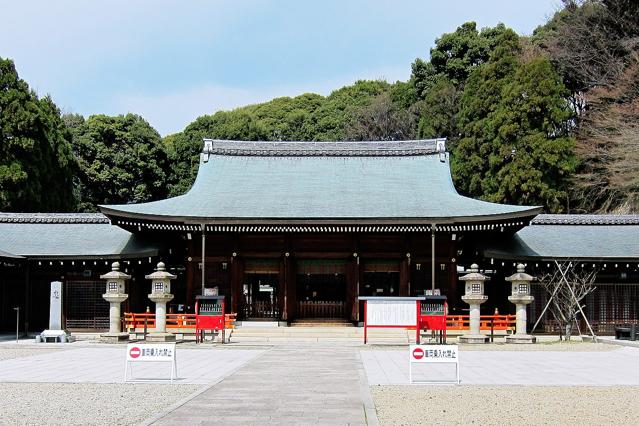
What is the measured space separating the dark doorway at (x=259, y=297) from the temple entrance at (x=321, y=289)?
95 centimetres

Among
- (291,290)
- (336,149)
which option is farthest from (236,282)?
(336,149)

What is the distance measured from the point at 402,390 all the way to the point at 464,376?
2.69 meters

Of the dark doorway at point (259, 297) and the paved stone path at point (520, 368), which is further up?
the dark doorway at point (259, 297)

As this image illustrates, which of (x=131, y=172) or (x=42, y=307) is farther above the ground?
(x=131, y=172)

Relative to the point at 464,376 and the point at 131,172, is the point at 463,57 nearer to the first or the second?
the point at 131,172

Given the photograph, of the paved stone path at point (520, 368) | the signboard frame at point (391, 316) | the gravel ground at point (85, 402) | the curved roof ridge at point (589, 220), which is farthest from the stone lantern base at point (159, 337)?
the curved roof ridge at point (589, 220)

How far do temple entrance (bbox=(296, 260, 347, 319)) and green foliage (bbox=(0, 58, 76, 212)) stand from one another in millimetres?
19691

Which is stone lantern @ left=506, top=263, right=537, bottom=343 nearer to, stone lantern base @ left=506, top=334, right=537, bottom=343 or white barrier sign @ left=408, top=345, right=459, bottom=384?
stone lantern base @ left=506, top=334, right=537, bottom=343

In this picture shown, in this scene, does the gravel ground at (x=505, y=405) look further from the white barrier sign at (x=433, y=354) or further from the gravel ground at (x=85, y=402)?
the gravel ground at (x=85, y=402)

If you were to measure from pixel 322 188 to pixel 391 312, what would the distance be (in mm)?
9982

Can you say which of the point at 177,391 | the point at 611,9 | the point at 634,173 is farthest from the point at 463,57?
the point at 177,391

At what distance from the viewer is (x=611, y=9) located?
44.1 metres

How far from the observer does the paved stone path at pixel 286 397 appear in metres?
9.88

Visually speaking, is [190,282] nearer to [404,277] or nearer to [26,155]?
[404,277]
